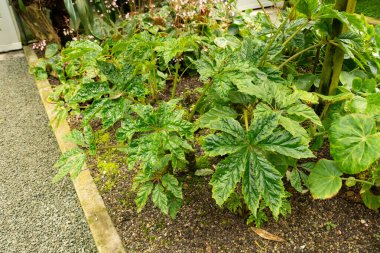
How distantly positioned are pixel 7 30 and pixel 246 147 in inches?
153

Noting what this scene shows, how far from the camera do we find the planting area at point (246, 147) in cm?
117

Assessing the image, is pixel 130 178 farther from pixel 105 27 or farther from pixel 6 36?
pixel 6 36

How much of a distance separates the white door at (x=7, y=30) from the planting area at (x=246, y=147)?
293 centimetres

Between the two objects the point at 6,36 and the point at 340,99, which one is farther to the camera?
the point at 6,36

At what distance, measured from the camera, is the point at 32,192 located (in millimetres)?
2066

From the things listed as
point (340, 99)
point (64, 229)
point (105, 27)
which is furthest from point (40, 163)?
point (340, 99)

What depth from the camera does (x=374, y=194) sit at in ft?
5.11

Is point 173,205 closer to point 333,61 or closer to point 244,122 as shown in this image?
point 244,122

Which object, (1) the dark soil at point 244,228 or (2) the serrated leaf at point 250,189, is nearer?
(2) the serrated leaf at point 250,189

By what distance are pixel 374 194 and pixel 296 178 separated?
0.40 metres

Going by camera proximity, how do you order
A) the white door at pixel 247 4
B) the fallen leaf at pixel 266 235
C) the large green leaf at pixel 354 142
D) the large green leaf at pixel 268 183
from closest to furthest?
1. the large green leaf at pixel 268 183
2. the large green leaf at pixel 354 142
3. the fallen leaf at pixel 266 235
4. the white door at pixel 247 4

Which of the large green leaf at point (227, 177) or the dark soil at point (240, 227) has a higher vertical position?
the large green leaf at point (227, 177)

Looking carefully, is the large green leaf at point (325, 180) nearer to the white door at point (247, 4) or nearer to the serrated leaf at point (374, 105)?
the serrated leaf at point (374, 105)

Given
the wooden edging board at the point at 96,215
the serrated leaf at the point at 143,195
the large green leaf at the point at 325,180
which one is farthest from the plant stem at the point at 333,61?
the wooden edging board at the point at 96,215
